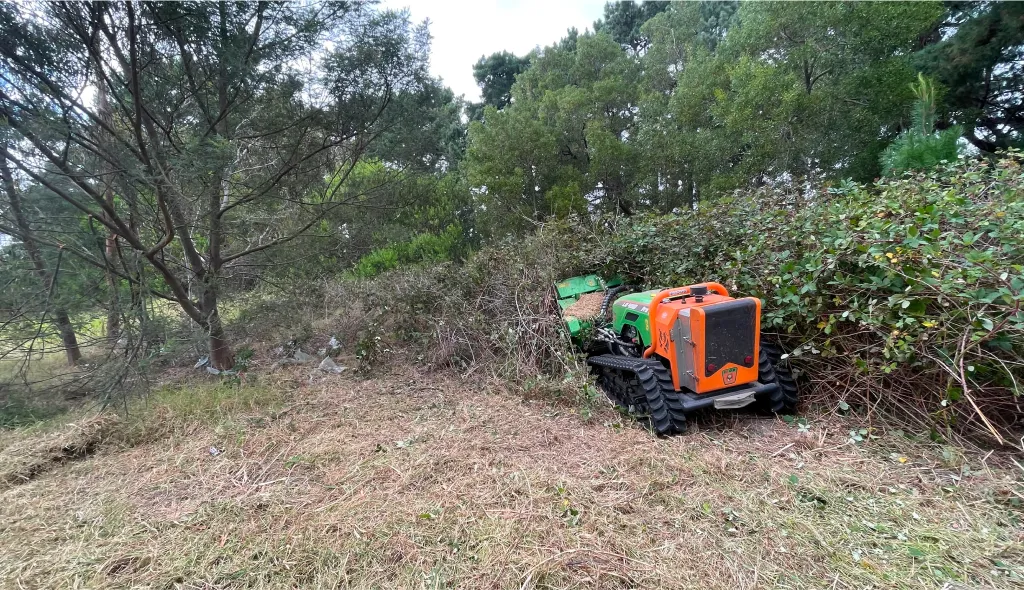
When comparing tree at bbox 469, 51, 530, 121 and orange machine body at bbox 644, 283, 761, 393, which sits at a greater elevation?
tree at bbox 469, 51, 530, 121

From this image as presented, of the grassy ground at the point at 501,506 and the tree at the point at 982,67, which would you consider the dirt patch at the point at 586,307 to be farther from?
the tree at the point at 982,67

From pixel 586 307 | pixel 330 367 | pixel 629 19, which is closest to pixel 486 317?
pixel 586 307

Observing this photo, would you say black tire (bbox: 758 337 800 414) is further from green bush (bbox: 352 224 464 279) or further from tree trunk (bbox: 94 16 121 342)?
green bush (bbox: 352 224 464 279)

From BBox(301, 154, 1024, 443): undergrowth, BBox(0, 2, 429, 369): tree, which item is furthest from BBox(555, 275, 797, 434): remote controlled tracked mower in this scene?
BBox(0, 2, 429, 369): tree

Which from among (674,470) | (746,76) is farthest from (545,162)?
(674,470)

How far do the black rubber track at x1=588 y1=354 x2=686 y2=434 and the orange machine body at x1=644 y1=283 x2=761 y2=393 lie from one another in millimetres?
114

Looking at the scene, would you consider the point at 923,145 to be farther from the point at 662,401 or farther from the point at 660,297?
the point at 662,401

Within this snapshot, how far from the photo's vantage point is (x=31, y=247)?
3289 millimetres

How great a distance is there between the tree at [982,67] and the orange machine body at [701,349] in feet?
28.3

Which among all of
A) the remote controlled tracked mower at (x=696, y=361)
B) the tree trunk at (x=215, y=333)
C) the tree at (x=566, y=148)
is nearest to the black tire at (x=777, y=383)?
the remote controlled tracked mower at (x=696, y=361)

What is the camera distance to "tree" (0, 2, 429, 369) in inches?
120

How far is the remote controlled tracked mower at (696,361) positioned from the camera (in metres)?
2.69

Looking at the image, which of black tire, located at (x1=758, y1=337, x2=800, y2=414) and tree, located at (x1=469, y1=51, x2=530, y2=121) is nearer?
black tire, located at (x1=758, y1=337, x2=800, y2=414)

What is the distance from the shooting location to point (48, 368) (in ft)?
14.3
